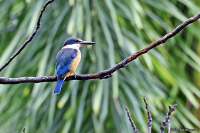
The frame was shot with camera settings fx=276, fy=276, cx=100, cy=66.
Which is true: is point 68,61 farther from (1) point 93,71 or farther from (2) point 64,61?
(1) point 93,71

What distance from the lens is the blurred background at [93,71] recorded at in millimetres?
2139

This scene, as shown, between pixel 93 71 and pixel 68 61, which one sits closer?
pixel 68 61

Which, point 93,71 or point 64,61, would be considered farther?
point 93,71

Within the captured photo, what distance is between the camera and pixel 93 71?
7.36 feet

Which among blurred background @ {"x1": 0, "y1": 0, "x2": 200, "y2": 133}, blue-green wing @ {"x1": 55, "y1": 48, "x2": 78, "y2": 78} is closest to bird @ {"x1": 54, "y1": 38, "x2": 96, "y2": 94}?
blue-green wing @ {"x1": 55, "y1": 48, "x2": 78, "y2": 78}

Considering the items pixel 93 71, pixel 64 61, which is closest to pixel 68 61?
pixel 64 61

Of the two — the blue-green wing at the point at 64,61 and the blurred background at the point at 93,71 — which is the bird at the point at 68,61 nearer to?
the blue-green wing at the point at 64,61

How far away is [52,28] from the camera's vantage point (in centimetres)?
238

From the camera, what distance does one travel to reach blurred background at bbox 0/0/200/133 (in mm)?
2139

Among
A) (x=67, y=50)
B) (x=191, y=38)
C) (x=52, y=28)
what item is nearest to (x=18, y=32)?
(x=52, y=28)

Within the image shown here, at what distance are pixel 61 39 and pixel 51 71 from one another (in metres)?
0.29

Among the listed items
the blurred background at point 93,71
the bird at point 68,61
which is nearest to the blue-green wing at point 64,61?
the bird at point 68,61

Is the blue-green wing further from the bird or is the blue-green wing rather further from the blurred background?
the blurred background

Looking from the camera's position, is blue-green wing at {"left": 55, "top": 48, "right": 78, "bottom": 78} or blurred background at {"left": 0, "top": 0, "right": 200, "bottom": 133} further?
blurred background at {"left": 0, "top": 0, "right": 200, "bottom": 133}
